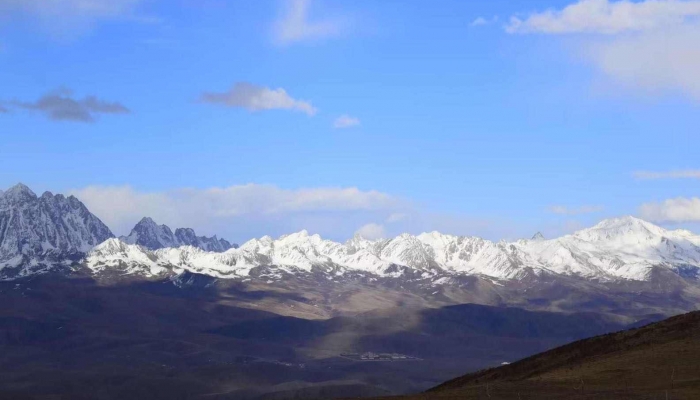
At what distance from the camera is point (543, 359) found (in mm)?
109438

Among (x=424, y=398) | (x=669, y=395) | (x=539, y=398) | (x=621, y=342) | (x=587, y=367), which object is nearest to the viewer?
(x=669, y=395)

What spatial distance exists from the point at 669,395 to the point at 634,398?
2.69 meters

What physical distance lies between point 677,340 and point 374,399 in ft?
113

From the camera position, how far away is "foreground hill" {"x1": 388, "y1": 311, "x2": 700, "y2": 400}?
266 ft

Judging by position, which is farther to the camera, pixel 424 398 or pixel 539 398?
pixel 424 398

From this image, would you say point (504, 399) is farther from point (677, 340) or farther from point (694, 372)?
point (677, 340)

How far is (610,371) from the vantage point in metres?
90.9

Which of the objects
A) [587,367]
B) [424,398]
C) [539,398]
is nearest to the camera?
[539,398]

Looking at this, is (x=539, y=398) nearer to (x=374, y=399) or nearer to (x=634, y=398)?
(x=634, y=398)

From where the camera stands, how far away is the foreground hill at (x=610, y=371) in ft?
266

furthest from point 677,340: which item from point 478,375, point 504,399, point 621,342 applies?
point 504,399

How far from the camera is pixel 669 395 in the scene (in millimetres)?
74812

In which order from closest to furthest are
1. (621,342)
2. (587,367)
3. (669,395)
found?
(669,395) → (587,367) → (621,342)

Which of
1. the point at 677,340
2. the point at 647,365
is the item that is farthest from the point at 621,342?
the point at 647,365
